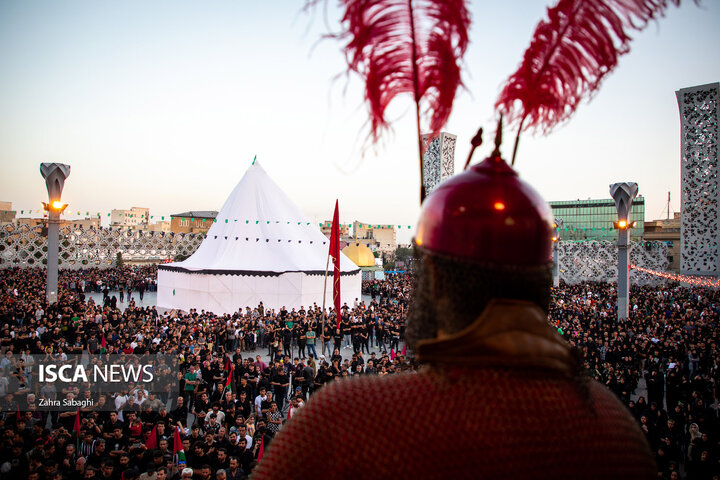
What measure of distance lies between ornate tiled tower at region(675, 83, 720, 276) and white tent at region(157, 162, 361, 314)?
2071 centimetres

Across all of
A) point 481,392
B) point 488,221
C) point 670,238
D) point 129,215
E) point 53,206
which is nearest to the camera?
point 481,392

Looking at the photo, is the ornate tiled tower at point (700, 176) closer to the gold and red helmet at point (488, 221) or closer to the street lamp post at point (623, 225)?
the street lamp post at point (623, 225)

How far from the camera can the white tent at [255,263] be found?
19.5 metres

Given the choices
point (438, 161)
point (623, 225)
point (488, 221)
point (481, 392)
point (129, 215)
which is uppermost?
point (438, 161)

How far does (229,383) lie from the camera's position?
8906 mm

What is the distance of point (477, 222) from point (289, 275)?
1887 cm

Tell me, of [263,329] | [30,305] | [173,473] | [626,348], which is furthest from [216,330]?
[626,348]

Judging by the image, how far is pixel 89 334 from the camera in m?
11.8

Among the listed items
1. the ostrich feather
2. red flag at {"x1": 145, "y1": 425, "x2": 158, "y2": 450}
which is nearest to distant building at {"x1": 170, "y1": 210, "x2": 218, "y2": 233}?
red flag at {"x1": 145, "y1": 425, "x2": 158, "y2": 450}

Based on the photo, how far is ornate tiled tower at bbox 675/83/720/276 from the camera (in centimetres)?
2633

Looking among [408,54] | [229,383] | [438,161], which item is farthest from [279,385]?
[438,161]

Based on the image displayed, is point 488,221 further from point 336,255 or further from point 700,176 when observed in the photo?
point 700,176

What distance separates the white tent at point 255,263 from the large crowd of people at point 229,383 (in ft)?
9.86

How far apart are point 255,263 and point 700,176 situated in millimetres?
25987
